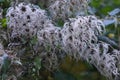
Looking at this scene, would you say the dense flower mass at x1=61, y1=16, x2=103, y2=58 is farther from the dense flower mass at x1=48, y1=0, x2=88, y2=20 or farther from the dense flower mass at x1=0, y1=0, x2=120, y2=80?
the dense flower mass at x1=48, y1=0, x2=88, y2=20

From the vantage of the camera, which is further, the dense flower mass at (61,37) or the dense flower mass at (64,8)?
the dense flower mass at (64,8)

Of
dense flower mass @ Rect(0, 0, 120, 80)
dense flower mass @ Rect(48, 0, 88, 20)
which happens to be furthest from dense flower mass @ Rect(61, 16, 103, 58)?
dense flower mass @ Rect(48, 0, 88, 20)

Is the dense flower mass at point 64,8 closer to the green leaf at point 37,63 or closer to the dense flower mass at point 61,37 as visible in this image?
the dense flower mass at point 61,37

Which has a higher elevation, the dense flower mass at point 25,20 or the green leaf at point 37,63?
the dense flower mass at point 25,20

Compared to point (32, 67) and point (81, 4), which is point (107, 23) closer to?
point (81, 4)

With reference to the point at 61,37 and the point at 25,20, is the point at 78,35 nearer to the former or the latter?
the point at 61,37

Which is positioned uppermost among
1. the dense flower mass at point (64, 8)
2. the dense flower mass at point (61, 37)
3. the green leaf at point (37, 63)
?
the dense flower mass at point (64, 8)

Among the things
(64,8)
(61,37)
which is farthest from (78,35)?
(64,8)

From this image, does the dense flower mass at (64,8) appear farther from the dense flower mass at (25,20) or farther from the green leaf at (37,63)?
the green leaf at (37,63)

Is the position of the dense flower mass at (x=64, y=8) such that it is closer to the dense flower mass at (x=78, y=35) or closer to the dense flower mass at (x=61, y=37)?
the dense flower mass at (x=61, y=37)

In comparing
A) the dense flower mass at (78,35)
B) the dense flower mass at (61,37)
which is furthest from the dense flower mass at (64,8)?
the dense flower mass at (78,35)
